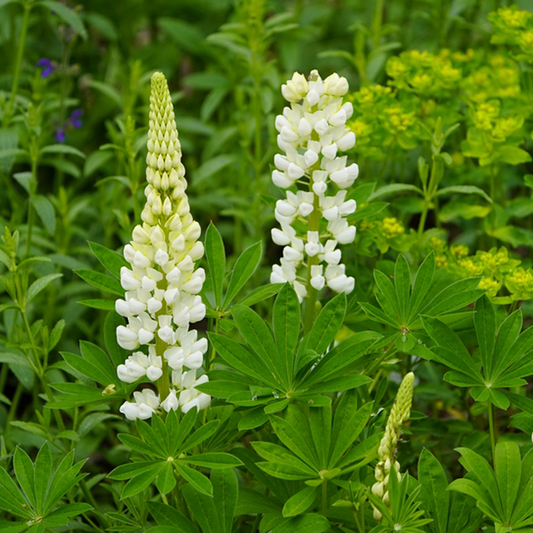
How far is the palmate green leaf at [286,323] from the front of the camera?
187 centimetres

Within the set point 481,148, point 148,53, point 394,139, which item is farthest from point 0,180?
point 481,148

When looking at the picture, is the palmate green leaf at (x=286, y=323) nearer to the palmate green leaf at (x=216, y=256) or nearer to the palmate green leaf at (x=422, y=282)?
the palmate green leaf at (x=216, y=256)

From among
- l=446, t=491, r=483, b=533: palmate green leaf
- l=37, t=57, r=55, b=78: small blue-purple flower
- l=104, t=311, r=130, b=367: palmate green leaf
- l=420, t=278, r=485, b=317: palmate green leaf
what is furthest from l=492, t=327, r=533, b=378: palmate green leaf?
l=37, t=57, r=55, b=78: small blue-purple flower

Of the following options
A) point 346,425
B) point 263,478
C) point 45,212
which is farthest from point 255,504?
point 45,212

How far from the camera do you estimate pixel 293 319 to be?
188cm

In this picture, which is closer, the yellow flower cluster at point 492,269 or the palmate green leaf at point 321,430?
the palmate green leaf at point 321,430

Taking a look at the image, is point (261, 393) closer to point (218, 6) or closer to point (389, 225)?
point (389, 225)

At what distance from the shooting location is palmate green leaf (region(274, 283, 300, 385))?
73.6 inches

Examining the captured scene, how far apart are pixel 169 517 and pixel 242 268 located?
67 centimetres

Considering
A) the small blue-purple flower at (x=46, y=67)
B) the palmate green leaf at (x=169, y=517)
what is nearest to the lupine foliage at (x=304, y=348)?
the palmate green leaf at (x=169, y=517)

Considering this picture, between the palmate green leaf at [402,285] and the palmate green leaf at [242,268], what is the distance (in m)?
0.37

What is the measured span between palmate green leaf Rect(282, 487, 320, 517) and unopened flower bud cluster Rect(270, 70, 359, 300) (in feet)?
1.78

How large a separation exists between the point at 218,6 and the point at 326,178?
255 centimetres

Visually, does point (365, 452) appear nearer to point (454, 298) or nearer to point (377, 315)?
point (377, 315)
